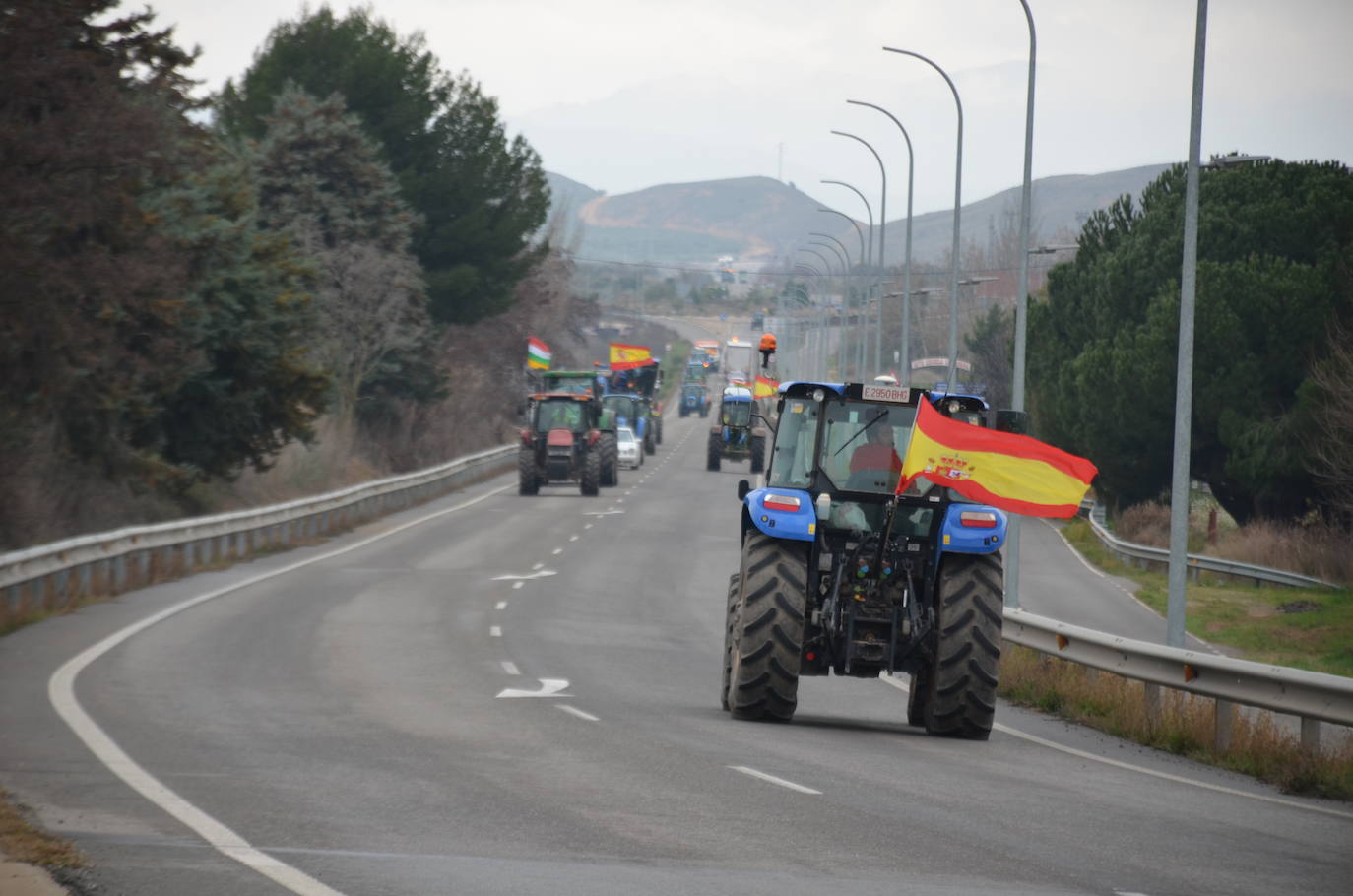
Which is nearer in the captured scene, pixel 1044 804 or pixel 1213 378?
pixel 1044 804

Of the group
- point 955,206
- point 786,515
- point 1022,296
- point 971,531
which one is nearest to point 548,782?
point 786,515

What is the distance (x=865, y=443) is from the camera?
15.2 meters

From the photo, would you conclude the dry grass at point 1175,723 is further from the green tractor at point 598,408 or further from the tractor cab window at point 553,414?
the green tractor at point 598,408

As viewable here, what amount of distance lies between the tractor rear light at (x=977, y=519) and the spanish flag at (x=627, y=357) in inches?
Answer: 2751

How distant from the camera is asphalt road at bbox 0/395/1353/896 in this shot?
28.3 ft

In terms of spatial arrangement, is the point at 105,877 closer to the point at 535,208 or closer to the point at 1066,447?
the point at 1066,447

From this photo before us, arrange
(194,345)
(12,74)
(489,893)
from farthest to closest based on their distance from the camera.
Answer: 1. (194,345)
2. (12,74)
3. (489,893)

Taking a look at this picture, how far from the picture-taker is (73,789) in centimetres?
1051

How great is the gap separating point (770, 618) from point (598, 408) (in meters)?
41.2

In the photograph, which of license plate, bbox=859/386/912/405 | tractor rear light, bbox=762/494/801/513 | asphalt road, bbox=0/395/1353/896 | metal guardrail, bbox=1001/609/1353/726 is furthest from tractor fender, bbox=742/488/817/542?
metal guardrail, bbox=1001/609/1353/726

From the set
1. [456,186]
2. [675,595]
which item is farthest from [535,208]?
[675,595]

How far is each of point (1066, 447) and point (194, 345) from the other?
27399 mm

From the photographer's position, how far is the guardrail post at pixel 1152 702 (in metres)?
15.7

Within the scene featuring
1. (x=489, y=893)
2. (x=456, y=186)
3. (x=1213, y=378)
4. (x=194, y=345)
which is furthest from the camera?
(x=456, y=186)
